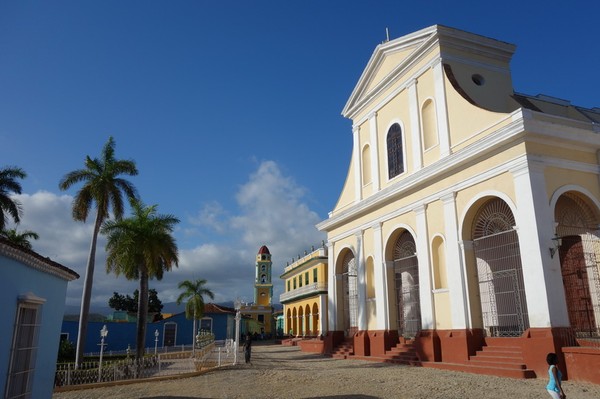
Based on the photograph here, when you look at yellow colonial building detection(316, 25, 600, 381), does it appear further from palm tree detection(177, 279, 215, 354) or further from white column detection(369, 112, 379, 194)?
palm tree detection(177, 279, 215, 354)

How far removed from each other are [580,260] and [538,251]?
3.75 m

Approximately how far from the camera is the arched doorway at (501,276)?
1389 cm

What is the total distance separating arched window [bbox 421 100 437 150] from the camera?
16578 mm

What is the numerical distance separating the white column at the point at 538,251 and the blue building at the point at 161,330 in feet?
90.9

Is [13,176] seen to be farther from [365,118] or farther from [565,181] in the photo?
[565,181]

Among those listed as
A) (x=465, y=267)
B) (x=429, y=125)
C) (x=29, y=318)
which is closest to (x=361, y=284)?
(x=465, y=267)

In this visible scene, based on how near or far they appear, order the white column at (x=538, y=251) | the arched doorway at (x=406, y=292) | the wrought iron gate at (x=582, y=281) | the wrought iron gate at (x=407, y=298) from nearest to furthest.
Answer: the white column at (x=538, y=251)
the wrought iron gate at (x=582, y=281)
the arched doorway at (x=406, y=292)
the wrought iron gate at (x=407, y=298)

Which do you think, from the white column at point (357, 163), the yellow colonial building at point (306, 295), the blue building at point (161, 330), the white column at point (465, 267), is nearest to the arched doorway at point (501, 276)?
the white column at point (465, 267)

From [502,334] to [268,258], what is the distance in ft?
169

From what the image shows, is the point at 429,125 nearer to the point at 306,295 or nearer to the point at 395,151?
the point at 395,151

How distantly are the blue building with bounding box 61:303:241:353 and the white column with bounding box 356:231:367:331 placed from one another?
18877 millimetres

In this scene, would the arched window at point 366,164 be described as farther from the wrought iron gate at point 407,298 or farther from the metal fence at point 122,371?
the metal fence at point 122,371

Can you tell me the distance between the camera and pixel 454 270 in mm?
14234

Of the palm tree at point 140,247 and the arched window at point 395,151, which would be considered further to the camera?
the palm tree at point 140,247
